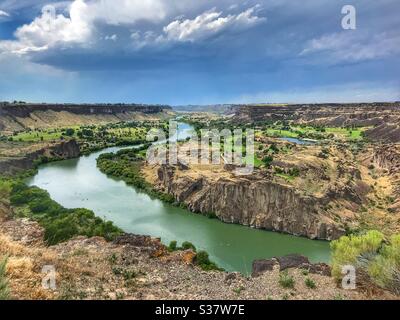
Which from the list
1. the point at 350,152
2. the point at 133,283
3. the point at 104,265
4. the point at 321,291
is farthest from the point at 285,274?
the point at 350,152

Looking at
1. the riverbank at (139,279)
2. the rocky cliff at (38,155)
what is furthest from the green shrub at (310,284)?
the rocky cliff at (38,155)

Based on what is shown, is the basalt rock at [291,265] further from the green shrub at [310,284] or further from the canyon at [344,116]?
the canyon at [344,116]

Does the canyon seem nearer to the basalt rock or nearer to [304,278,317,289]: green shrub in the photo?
the basalt rock

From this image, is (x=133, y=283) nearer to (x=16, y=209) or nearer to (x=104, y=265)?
(x=104, y=265)

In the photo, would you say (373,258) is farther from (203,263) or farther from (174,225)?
(174,225)

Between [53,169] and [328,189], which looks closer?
[328,189]

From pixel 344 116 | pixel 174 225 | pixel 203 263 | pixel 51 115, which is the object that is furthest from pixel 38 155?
pixel 344 116

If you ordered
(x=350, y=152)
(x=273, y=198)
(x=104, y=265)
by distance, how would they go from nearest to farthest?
(x=104, y=265)
(x=273, y=198)
(x=350, y=152)
